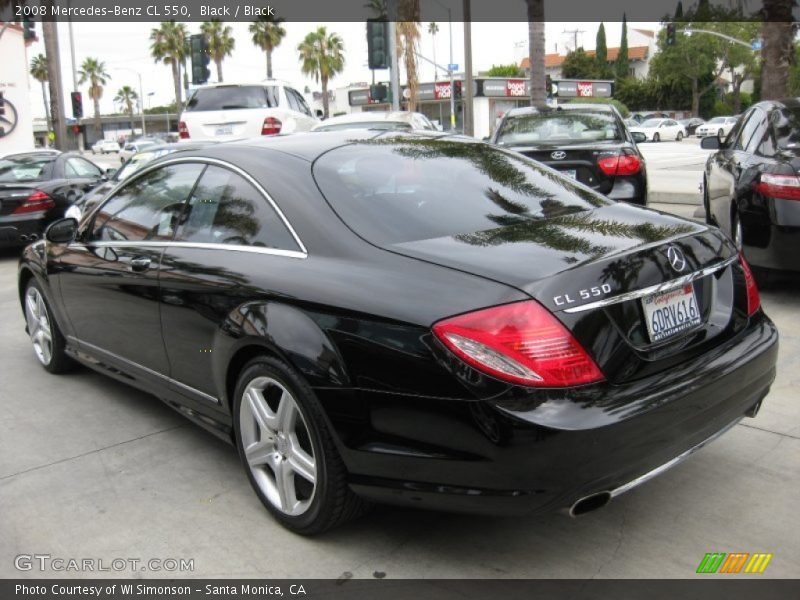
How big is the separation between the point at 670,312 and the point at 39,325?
4273mm

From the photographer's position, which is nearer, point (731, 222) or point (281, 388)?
point (281, 388)

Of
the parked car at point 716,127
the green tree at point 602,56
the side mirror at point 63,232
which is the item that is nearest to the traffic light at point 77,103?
the side mirror at point 63,232

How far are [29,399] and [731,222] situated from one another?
5.54 metres

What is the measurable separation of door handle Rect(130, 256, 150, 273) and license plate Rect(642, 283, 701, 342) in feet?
7.72

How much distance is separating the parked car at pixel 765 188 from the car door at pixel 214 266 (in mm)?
4123

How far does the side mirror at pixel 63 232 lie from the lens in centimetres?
491

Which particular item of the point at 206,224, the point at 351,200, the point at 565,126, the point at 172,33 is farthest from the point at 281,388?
the point at 172,33

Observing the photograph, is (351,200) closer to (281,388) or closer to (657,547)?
(281,388)

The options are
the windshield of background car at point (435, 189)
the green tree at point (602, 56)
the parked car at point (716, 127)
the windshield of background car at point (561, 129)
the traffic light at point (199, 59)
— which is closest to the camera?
the windshield of background car at point (435, 189)

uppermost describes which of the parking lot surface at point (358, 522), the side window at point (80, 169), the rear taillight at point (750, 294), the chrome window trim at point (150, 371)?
the side window at point (80, 169)

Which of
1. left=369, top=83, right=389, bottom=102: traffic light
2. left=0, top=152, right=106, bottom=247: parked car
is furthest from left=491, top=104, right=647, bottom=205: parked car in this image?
left=369, top=83, right=389, bottom=102: traffic light

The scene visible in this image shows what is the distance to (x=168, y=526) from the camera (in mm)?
3350

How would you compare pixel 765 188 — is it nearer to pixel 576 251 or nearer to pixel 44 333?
pixel 576 251

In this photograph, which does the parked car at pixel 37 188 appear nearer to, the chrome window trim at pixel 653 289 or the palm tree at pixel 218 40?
the chrome window trim at pixel 653 289
